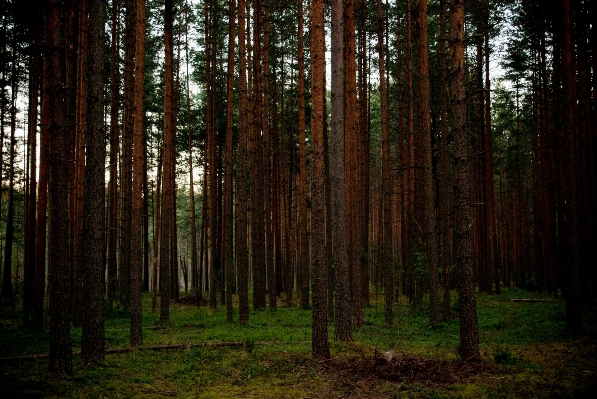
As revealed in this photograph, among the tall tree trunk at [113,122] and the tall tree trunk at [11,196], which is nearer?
the tall tree trunk at [113,122]

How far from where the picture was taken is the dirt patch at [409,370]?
25.4 ft

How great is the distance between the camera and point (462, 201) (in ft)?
29.1

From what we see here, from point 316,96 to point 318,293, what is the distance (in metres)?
4.51

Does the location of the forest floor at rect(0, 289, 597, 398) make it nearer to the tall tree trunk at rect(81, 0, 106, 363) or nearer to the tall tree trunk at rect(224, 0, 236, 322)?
the tall tree trunk at rect(81, 0, 106, 363)

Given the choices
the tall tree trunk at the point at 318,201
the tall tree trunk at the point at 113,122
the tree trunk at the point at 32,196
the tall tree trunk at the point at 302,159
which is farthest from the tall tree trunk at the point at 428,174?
the tree trunk at the point at 32,196

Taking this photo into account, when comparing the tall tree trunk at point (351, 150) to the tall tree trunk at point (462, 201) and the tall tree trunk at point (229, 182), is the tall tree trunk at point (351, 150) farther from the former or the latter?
the tall tree trunk at point (462, 201)

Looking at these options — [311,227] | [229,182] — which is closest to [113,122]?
[229,182]

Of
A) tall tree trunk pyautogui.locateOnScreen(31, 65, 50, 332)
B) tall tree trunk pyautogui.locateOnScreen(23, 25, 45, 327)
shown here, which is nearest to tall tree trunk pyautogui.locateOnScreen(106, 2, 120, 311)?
tall tree trunk pyautogui.locateOnScreen(31, 65, 50, 332)

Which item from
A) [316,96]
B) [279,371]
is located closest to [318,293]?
[279,371]

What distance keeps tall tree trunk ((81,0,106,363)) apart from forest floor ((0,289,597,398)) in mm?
658

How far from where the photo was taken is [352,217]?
1473 centimetres

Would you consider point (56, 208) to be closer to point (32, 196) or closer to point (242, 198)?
point (242, 198)

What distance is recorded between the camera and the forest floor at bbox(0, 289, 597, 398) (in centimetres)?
702

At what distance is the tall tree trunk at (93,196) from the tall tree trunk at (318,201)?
4695 millimetres
